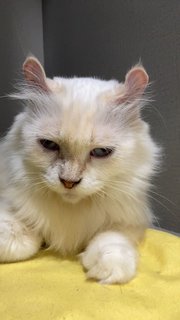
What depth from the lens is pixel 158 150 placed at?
→ 52.1 inches

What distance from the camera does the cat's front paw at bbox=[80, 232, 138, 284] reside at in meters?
1.07

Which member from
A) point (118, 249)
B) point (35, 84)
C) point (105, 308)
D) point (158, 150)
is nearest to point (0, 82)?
point (35, 84)

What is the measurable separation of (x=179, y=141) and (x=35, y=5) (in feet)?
3.95

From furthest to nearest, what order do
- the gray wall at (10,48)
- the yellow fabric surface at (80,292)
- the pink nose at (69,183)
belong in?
the gray wall at (10,48), the pink nose at (69,183), the yellow fabric surface at (80,292)

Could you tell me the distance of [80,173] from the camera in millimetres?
1048

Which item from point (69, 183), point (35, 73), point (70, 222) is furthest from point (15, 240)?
point (35, 73)

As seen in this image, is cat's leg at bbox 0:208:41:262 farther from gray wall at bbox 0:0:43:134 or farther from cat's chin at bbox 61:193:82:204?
gray wall at bbox 0:0:43:134

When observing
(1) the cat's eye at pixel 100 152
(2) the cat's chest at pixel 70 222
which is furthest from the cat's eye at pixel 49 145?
(2) the cat's chest at pixel 70 222

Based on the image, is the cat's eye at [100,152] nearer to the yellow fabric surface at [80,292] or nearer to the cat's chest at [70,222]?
the cat's chest at [70,222]

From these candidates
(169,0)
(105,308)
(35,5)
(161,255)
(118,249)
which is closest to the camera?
(105,308)

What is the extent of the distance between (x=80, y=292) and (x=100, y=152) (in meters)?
0.38

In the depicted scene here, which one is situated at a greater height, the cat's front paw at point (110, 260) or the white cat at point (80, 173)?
the white cat at point (80, 173)

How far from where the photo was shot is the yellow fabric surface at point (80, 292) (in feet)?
3.06

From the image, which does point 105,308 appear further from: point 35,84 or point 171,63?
point 171,63
